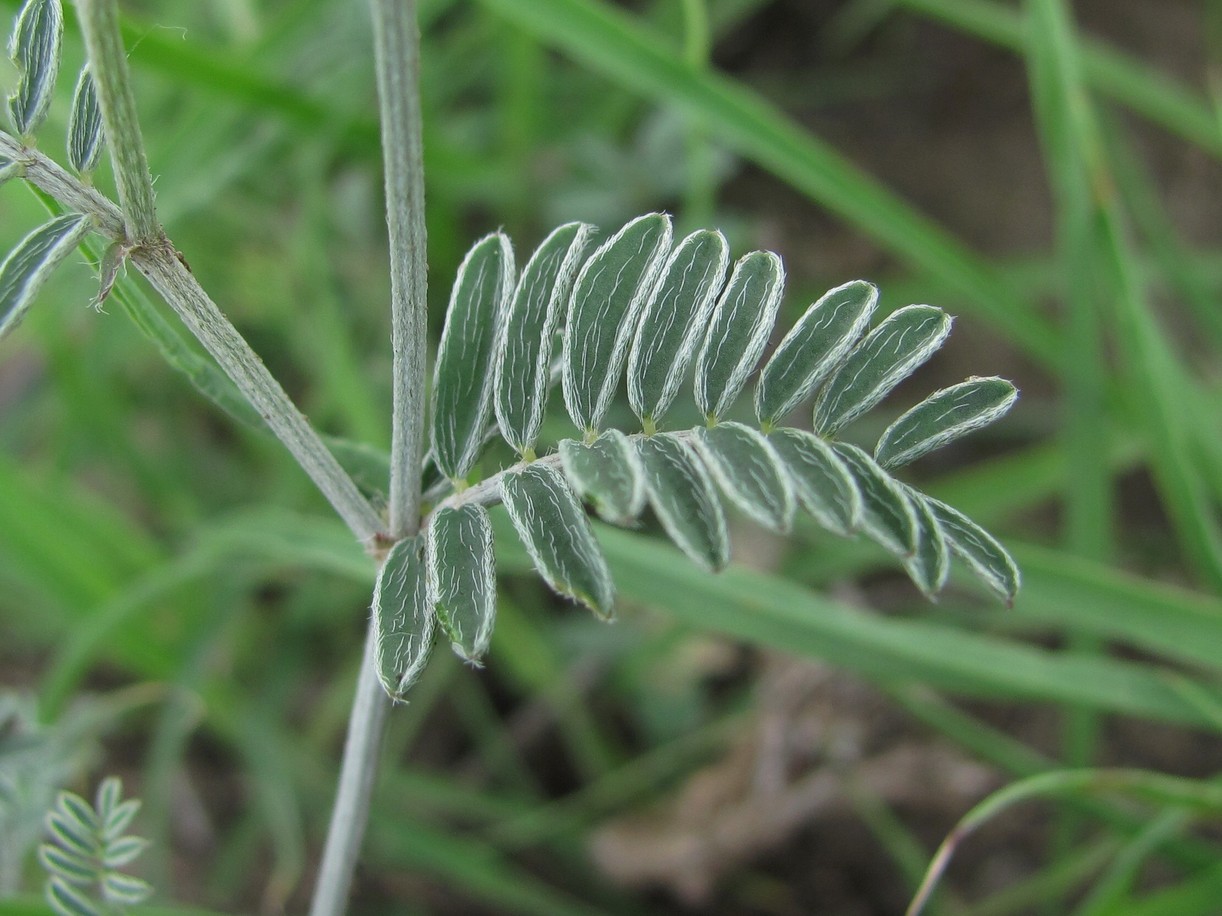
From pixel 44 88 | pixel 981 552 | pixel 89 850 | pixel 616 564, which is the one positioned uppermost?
pixel 44 88

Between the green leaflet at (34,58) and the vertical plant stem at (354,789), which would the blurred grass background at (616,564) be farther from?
the green leaflet at (34,58)

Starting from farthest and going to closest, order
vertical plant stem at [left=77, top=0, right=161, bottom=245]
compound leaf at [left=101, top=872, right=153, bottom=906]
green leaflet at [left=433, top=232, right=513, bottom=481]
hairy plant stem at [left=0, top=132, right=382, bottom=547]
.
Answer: compound leaf at [left=101, top=872, right=153, bottom=906] → green leaflet at [left=433, top=232, right=513, bottom=481] → hairy plant stem at [left=0, top=132, right=382, bottom=547] → vertical plant stem at [left=77, top=0, right=161, bottom=245]

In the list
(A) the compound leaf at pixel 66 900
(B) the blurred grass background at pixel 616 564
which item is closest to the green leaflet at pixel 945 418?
(B) the blurred grass background at pixel 616 564

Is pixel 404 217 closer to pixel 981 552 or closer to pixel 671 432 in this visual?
pixel 671 432

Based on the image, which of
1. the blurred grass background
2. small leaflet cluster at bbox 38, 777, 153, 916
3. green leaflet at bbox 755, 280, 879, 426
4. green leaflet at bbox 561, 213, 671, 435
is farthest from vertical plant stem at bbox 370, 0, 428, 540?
the blurred grass background

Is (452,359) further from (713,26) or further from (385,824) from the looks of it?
(713,26)

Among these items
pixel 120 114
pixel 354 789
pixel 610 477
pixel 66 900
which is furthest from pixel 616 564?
pixel 120 114

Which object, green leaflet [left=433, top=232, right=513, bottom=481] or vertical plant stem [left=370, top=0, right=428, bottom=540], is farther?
green leaflet [left=433, top=232, right=513, bottom=481]

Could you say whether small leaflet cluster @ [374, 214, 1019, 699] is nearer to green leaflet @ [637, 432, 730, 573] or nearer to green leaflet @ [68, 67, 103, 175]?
green leaflet @ [637, 432, 730, 573]
